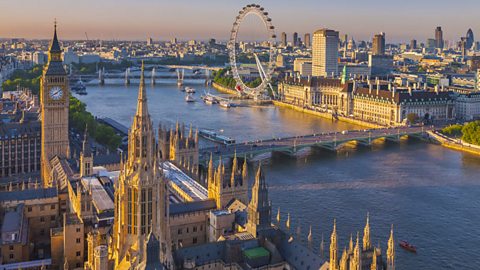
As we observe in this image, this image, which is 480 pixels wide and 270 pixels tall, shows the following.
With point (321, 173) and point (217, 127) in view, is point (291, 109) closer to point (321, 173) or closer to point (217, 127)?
point (217, 127)

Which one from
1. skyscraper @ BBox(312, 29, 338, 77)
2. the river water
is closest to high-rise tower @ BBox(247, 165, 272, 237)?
the river water

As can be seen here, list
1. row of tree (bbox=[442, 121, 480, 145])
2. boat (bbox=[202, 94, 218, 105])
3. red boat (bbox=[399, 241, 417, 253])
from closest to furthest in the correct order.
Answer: red boat (bbox=[399, 241, 417, 253])
row of tree (bbox=[442, 121, 480, 145])
boat (bbox=[202, 94, 218, 105])

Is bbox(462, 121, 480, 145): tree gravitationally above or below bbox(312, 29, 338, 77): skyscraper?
below

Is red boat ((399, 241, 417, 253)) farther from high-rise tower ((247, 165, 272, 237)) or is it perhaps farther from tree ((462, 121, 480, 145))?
tree ((462, 121, 480, 145))

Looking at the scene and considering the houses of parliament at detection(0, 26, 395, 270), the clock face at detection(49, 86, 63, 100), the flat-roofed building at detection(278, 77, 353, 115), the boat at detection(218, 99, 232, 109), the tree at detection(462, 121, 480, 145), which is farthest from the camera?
the boat at detection(218, 99, 232, 109)

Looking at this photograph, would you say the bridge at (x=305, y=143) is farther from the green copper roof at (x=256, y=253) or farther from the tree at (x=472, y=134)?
the green copper roof at (x=256, y=253)

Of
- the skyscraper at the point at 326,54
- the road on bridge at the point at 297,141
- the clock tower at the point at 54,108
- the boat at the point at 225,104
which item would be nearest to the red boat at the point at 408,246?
the road on bridge at the point at 297,141

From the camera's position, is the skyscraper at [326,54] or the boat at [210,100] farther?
the skyscraper at [326,54]
